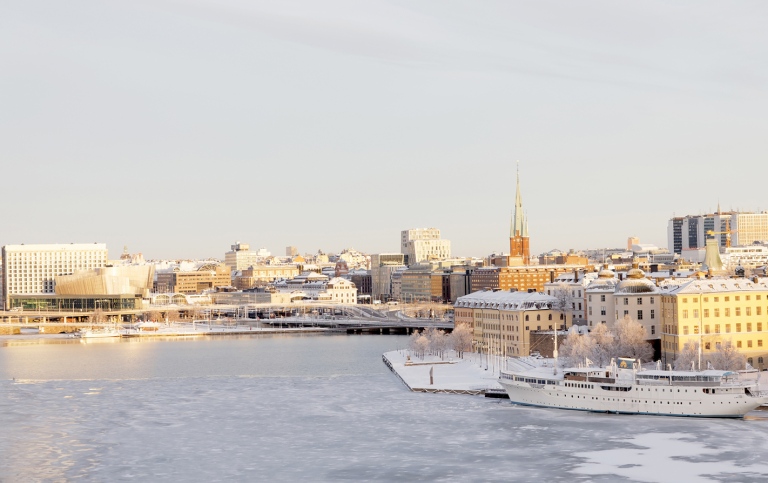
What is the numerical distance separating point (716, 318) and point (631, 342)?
15.8ft

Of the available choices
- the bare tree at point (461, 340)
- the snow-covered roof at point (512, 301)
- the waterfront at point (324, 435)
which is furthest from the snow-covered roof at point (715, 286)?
the bare tree at point (461, 340)

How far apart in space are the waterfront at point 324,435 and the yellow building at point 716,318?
45.6ft

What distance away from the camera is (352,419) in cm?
4669

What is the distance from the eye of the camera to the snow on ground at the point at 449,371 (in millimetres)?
58406

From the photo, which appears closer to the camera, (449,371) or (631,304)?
(449,371)

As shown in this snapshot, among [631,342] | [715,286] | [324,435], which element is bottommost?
[324,435]

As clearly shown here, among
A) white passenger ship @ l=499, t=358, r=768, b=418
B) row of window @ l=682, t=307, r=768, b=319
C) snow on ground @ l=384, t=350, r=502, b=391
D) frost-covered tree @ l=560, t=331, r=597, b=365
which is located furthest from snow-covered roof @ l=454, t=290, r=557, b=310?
white passenger ship @ l=499, t=358, r=768, b=418

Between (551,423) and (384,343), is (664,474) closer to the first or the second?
(551,423)

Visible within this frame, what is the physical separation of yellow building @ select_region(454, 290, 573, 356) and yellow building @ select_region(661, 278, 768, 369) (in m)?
12.5

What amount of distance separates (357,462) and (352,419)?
376 inches

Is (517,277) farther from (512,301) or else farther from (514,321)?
(514,321)

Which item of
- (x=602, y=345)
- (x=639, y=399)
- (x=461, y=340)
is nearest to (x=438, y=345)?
(x=461, y=340)

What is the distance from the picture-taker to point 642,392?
48.8m

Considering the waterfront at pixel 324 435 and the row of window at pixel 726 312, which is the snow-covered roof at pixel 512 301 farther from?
the row of window at pixel 726 312
